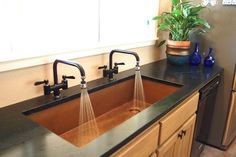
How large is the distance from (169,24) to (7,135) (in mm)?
1721

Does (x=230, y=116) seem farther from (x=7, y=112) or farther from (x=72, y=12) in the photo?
(x=7, y=112)

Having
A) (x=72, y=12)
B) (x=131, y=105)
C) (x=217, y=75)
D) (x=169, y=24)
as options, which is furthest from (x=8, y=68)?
(x=217, y=75)

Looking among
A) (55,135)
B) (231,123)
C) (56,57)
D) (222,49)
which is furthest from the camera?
(231,123)

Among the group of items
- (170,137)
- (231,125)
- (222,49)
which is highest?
(222,49)

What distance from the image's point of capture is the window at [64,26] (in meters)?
1.13

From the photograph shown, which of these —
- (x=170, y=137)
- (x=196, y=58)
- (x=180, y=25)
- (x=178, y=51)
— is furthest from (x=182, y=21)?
(x=170, y=137)

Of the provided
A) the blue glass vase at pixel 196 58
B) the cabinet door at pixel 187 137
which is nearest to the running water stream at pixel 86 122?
the cabinet door at pixel 187 137

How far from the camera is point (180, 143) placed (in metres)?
1.60

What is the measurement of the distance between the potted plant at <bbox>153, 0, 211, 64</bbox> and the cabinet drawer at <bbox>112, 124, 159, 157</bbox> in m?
1.11

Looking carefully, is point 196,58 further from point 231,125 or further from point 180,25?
point 231,125

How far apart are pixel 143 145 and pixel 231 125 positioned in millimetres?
1686

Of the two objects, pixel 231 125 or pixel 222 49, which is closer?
pixel 222 49

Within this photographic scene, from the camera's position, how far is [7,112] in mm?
1120

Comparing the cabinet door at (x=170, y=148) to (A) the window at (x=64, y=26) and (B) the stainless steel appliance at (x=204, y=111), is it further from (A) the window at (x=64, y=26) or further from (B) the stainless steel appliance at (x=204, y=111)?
(A) the window at (x=64, y=26)
